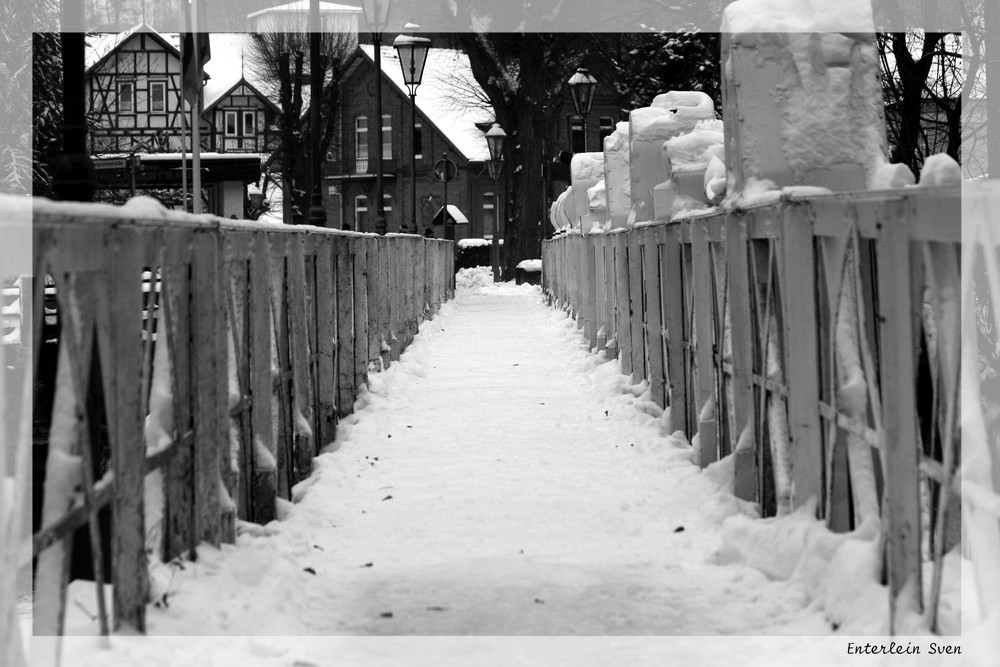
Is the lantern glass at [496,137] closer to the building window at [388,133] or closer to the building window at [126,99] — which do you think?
the building window at [126,99]

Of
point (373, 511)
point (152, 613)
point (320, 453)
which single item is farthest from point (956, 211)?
point (320, 453)

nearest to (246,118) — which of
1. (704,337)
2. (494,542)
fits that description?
(704,337)

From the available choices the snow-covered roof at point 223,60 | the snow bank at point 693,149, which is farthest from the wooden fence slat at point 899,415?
the snow-covered roof at point 223,60

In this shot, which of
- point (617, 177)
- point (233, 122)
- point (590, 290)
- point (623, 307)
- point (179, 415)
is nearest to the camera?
point (179, 415)

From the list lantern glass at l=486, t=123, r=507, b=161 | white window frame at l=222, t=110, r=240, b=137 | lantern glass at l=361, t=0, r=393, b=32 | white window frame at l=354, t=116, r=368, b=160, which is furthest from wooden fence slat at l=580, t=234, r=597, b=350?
white window frame at l=222, t=110, r=240, b=137

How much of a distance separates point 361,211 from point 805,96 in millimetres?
70213

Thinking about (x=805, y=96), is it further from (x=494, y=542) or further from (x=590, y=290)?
(x=590, y=290)

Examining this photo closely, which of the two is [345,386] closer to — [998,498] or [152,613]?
[152,613]

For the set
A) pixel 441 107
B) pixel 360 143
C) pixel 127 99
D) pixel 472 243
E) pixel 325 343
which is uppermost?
pixel 127 99

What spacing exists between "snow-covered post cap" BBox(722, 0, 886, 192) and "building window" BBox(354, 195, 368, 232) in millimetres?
68673

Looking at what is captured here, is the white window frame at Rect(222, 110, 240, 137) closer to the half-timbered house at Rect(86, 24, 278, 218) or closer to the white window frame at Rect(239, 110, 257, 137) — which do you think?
the half-timbered house at Rect(86, 24, 278, 218)

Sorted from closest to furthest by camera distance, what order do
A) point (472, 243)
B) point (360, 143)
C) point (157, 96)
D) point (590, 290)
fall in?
point (590, 290)
point (472, 243)
point (157, 96)
point (360, 143)

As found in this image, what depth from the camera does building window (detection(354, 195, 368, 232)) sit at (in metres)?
76.9

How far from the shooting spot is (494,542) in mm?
6688
